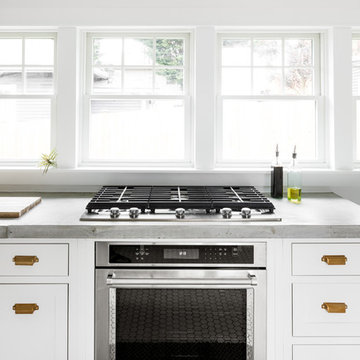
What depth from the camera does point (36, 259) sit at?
73.7 inches

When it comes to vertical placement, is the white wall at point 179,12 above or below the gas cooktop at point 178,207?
above

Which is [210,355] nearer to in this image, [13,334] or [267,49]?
[13,334]

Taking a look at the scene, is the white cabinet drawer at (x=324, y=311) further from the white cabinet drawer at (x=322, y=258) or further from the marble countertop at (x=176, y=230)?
the marble countertop at (x=176, y=230)

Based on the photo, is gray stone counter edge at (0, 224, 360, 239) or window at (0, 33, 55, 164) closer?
gray stone counter edge at (0, 224, 360, 239)

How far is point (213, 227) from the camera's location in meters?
1.84

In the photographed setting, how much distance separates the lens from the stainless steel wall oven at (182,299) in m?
1.87

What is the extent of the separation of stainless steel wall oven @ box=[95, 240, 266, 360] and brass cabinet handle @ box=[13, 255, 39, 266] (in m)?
0.30

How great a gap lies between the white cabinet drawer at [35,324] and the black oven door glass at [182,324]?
10.5 inches

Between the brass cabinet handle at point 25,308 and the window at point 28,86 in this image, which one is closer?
the brass cabinet handle at point 25,308

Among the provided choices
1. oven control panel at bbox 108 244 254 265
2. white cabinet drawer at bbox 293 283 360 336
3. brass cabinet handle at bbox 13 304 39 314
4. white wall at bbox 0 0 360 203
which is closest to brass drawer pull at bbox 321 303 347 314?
white cabinet drawer at bbox 293 283 360 336

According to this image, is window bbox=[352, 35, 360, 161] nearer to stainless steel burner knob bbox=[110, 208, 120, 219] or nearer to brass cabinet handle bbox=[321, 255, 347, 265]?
brass cabinet handle bbox=[321, 255, 347, 265]

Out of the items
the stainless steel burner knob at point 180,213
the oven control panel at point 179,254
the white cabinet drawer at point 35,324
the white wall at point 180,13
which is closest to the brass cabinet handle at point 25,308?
the white cabinet drawer at point 35,324

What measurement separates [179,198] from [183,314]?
0.64 metres

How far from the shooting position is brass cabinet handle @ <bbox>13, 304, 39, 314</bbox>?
73.5 inches
